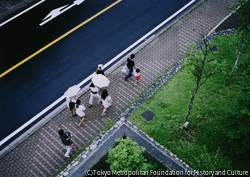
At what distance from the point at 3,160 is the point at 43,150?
173 centimetres

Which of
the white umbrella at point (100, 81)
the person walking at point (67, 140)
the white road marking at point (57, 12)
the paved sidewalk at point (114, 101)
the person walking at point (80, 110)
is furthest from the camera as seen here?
the white road marking at point (57, 12)

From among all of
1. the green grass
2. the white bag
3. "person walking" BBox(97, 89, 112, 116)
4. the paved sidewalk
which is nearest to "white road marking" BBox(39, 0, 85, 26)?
the paved sidewalk

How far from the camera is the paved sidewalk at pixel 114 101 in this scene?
9344mm

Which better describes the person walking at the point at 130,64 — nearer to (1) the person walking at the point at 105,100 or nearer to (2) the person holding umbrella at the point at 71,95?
(1) the person walking at the point at 105,100

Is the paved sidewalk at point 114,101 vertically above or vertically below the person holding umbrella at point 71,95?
below

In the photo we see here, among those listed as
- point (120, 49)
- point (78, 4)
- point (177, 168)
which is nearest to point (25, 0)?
point (78, 4)

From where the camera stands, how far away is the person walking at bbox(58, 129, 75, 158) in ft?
28.2

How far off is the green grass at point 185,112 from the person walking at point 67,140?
2.85 m

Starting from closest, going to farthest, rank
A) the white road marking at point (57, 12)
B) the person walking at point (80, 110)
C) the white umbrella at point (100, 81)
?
the person walking at point (80, 110) < the white umbrella at point (100, 81) < the white road marking at point (57, 12)

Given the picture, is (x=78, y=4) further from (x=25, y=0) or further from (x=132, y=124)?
(x=132, y=124)

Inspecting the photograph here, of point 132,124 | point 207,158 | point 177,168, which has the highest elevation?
point 177,168

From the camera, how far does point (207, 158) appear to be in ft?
29.3

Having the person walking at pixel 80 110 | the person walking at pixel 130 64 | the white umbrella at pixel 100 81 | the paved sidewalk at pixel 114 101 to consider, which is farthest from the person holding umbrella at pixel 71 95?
the person walking at pixel 130 64

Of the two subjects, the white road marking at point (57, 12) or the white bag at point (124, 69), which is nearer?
the white bag at point (124, 69)
